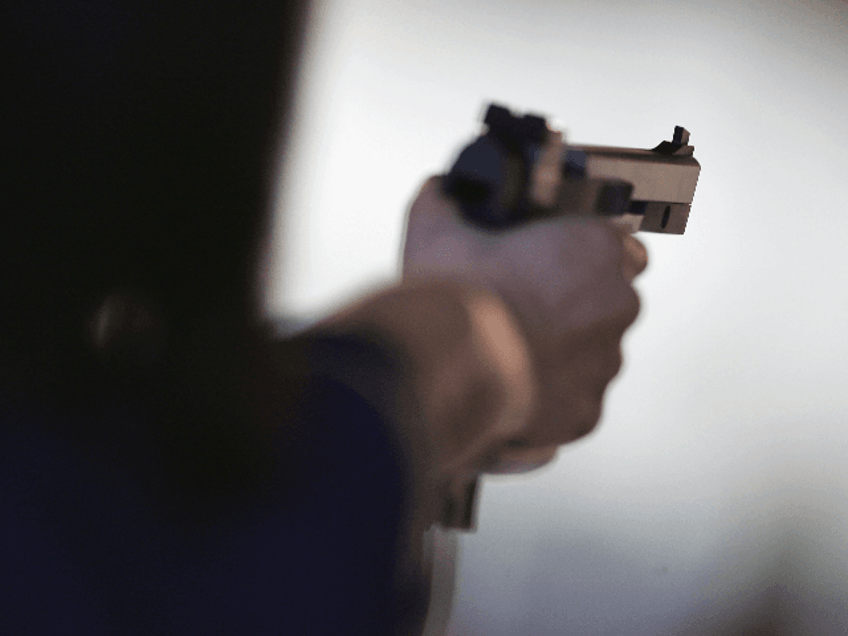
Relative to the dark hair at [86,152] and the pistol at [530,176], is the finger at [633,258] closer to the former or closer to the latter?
the pistol at [530,176]

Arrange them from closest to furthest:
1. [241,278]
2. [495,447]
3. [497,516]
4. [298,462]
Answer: [298,462] → [495,447] → [241,278] → [497,516]

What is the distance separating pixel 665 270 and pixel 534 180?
0.52m

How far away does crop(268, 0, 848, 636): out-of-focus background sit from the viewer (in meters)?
0.84

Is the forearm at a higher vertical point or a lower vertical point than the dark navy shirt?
higher

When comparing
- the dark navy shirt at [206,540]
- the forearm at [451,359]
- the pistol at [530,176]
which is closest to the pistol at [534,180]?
the pistol at [530,176]

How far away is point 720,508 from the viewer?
1061 millimetres

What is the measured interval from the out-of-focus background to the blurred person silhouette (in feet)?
1.64

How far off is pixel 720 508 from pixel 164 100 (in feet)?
3.42

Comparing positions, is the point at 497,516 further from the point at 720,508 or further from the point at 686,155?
the point at 686,155

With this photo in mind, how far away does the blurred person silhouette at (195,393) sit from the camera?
25 centimetres

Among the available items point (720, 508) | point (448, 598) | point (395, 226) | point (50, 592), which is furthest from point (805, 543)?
point (50, 592)

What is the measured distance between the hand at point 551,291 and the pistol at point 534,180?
24 mm

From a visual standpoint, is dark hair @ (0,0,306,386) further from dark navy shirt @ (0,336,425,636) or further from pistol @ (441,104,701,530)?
pistol @ (441,104,701,530)

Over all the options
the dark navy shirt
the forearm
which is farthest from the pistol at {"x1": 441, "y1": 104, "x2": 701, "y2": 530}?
the dark navy shirt
